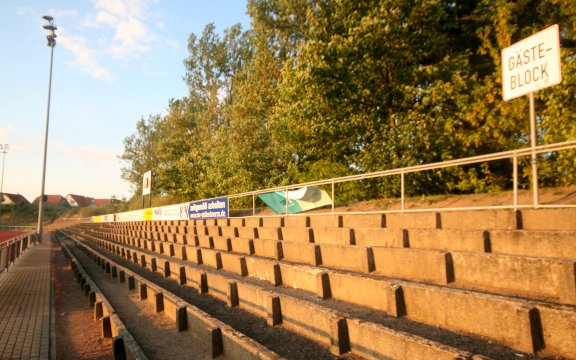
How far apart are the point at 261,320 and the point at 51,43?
33357mm

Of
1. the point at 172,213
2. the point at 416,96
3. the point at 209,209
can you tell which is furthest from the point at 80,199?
the point at 416,96

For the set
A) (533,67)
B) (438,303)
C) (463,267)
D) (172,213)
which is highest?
(533,67)

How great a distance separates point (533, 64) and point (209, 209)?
1089cm

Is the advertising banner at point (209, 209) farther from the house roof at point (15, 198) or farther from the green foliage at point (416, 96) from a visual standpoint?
the house roof at point (15, 198)

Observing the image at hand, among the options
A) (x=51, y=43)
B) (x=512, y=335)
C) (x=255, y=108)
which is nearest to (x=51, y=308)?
(x=512, y=335)

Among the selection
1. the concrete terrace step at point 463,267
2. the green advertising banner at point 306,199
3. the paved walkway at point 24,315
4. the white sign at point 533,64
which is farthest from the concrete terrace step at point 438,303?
the green advertising banner at point 306,199

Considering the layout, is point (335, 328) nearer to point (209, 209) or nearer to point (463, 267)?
point (463, 267)

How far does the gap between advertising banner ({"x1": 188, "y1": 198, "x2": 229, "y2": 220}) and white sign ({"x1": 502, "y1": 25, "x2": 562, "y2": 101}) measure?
29.6 ft

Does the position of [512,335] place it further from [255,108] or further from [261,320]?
[255,108]

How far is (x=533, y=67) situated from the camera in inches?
207

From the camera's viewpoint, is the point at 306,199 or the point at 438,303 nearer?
the point at 438,303

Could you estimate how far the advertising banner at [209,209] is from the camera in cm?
1262

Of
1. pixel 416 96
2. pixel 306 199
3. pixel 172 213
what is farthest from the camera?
pixel 172 213

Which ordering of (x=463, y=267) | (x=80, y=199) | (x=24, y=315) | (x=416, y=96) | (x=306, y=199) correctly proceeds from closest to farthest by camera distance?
(x=463, y=267) < (x=24, y=315) < (x=306, y=199) < (x=416, y=96) < (x=80, y=199)
